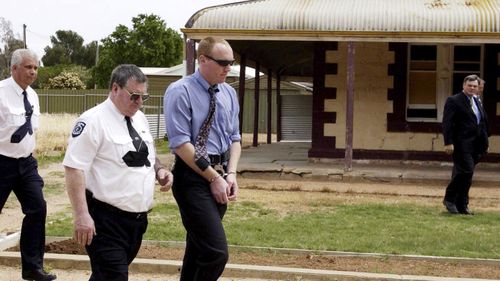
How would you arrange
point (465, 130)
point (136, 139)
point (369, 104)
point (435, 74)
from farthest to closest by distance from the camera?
point (369, 104), point (435, 74), point (465, 130), point (136, 139)

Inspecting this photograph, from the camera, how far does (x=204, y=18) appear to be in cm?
1573

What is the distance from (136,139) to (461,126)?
6.58 m

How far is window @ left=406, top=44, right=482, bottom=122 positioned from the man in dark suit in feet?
18.5

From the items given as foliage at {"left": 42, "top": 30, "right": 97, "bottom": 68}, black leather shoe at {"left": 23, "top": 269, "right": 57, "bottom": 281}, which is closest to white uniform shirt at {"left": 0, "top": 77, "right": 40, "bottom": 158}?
black leather shoe at {"left": 23, "top": 269, "right": 57, "bottom": 281}

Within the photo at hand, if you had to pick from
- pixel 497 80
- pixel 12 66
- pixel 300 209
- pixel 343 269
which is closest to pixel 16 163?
pixel 12 66

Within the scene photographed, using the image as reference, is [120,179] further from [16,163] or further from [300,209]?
[300,209]

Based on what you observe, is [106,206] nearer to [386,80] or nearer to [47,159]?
[386,80]

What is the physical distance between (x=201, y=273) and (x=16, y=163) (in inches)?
96.1

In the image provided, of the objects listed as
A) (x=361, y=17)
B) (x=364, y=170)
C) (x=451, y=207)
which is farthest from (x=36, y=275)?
(x=361, y=17)

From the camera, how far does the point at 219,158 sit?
223 inches

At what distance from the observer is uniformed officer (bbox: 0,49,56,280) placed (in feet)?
23.4

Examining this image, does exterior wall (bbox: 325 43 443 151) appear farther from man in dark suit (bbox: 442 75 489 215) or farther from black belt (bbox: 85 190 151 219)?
black belt (bbox: 85 190 151 219)

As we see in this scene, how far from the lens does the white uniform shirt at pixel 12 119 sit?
714 cm

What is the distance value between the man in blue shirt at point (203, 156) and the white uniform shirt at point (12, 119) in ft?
6.90
